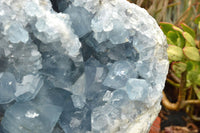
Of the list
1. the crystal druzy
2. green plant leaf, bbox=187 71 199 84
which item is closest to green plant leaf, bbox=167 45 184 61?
green plant leaf, bbox=187 71 199 84

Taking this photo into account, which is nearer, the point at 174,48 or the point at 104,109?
the point at 104,109

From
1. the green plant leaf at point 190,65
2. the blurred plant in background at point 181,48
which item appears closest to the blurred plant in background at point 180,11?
the blurred plant in background at point 181,48

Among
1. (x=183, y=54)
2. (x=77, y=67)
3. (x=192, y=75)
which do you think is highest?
(x=77, y=67)

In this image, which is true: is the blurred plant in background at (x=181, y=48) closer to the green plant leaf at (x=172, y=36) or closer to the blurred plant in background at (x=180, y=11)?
the green plant leaf at (x=172, y=36)

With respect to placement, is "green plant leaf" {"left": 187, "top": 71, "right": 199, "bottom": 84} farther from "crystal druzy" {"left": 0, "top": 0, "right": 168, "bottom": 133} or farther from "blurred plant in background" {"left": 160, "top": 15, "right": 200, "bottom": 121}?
"crystal druzy" {"left": 0, "top": 0, "right": 168, "bottom": 133}

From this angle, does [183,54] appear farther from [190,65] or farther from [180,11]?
[180,11]

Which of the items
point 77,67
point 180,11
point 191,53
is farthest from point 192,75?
→ point 77,67

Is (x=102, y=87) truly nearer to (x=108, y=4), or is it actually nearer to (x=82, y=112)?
(x=82, y=112)

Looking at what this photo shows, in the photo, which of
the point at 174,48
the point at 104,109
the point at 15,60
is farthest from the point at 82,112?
the point at 174,48
